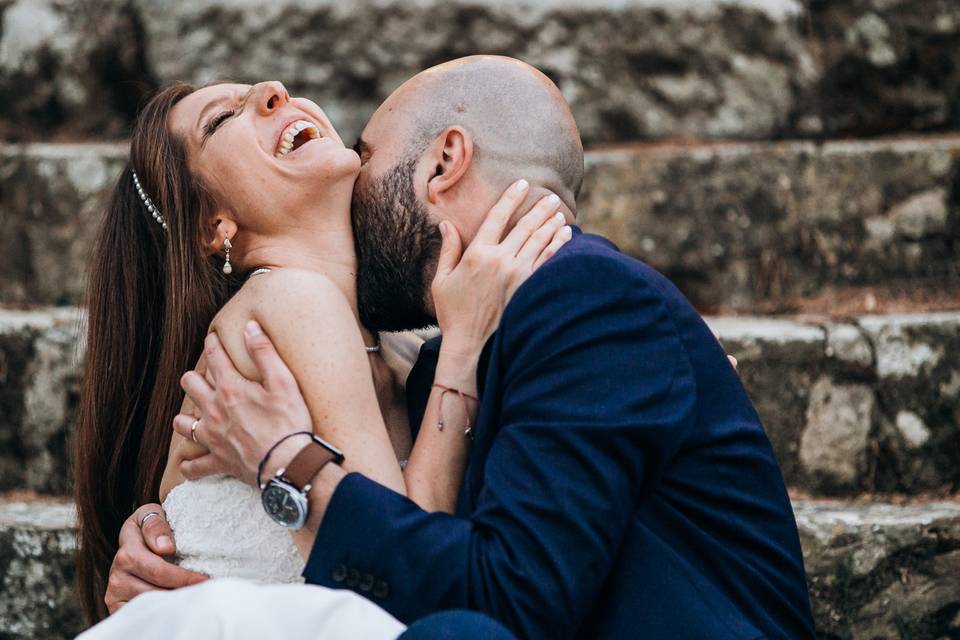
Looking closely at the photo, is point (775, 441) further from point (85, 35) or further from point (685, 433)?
point (85, 35)

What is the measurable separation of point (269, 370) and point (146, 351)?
803 millimetres

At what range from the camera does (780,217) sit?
4.26m

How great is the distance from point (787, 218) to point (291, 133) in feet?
6.72

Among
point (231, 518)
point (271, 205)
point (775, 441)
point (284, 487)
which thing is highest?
point (271, 205)

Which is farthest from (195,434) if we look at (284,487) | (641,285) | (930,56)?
(930,56)

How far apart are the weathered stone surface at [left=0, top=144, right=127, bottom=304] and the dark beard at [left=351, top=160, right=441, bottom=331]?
1821 millimetres

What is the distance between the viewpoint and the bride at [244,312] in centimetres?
252

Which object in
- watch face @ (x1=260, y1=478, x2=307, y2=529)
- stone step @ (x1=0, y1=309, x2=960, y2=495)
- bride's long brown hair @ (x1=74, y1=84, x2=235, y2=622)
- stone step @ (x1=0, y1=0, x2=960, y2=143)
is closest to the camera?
watch face @ (x1=260, y1=478, x2=307, y2=529)

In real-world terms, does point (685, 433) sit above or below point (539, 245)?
below

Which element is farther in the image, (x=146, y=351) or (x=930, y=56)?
(x=930, y=56)

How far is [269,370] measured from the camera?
2.51 m

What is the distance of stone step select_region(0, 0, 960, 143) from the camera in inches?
178

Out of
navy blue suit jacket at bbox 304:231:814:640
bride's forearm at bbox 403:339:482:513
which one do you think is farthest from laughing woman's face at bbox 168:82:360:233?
navy blue suit jacket at bbox 304:231:814:640

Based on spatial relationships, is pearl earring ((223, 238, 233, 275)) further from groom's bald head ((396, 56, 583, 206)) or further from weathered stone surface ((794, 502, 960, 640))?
weathered stone surface ((794, 502, 960, 640))
